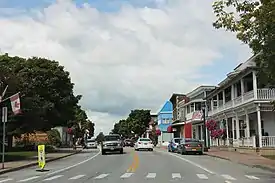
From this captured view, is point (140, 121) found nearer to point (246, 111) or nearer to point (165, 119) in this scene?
point (165, 119)

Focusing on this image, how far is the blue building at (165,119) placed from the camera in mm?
99812

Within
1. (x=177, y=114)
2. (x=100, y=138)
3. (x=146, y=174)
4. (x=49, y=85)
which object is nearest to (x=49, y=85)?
(x=49, y=85)

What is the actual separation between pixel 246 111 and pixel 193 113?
23735 mm

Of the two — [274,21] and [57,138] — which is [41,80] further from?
[274,21]

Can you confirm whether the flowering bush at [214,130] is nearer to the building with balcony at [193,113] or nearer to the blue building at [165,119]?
the building with balcony at [193,113]

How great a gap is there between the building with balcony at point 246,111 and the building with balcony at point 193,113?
A: 9399mm

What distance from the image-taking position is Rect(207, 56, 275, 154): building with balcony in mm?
38406

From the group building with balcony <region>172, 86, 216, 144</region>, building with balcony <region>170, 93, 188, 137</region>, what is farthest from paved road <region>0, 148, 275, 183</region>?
building with balcony <region>170, 93, 188, 137</region>

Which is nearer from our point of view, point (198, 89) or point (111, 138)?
point (111, 138)

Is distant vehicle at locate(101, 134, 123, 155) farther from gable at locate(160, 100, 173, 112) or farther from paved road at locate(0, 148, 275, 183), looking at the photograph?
gable at locate(160, 100, 173, 112)

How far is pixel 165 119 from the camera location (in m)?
103

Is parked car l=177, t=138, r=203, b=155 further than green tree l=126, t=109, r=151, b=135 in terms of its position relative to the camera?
No

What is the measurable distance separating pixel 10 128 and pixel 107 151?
32.9ft

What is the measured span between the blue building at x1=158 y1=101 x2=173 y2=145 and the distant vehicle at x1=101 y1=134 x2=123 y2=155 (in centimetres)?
5462
